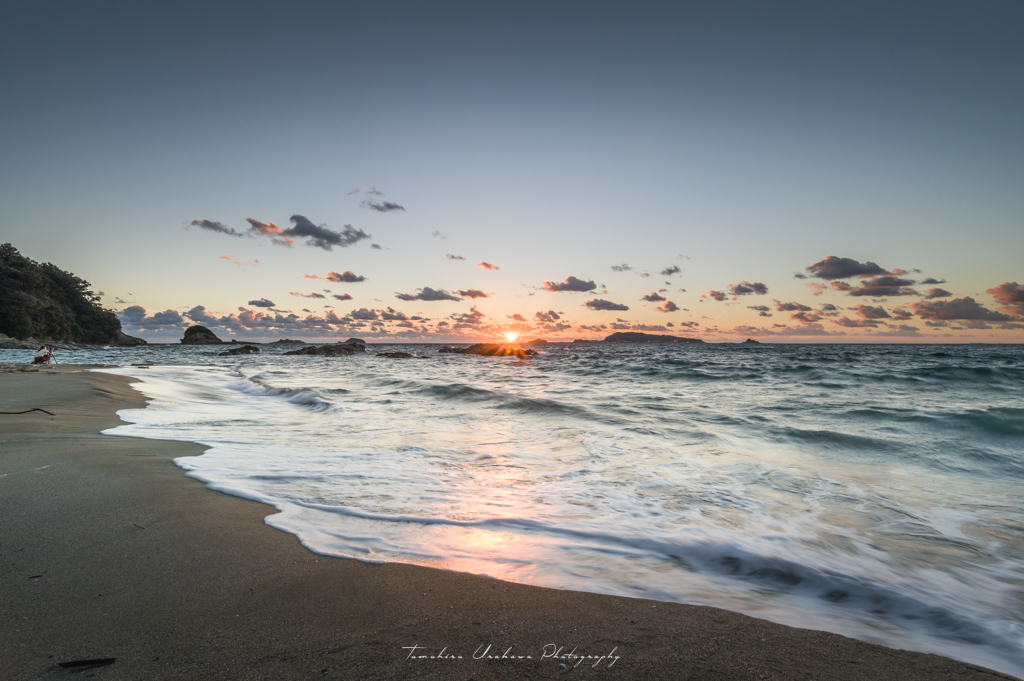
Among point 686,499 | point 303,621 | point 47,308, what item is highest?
point 47,308

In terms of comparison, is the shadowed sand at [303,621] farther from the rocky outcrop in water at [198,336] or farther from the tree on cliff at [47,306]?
the rocky outcrop in water at [198,336]

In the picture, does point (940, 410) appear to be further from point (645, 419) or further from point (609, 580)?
point (609, 580)

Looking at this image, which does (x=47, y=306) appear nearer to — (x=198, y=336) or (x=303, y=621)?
(x=198, y=336)

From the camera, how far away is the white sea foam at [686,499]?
2.65 m

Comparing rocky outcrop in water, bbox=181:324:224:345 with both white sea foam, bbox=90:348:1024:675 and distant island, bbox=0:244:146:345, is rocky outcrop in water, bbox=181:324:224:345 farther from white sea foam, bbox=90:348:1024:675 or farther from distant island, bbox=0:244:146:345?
white sea foam, bbox=90:348:1024:675

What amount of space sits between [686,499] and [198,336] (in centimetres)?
9865

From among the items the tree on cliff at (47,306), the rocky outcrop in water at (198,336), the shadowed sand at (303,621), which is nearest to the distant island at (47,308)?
the tree on cliff at (47,306)

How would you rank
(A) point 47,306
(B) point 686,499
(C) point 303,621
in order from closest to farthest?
1. (C) point 303,621
2. (B) point 686,499
3. (A) point 47,306

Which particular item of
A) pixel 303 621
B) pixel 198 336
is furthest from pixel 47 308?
pixel 303 621

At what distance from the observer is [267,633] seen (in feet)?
6.14

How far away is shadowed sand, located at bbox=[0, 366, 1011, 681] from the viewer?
5.58 feet

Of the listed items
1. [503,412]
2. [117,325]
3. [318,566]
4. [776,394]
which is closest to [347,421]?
[503,412]

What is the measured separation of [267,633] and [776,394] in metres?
14.4

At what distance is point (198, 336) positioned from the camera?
8244cm
